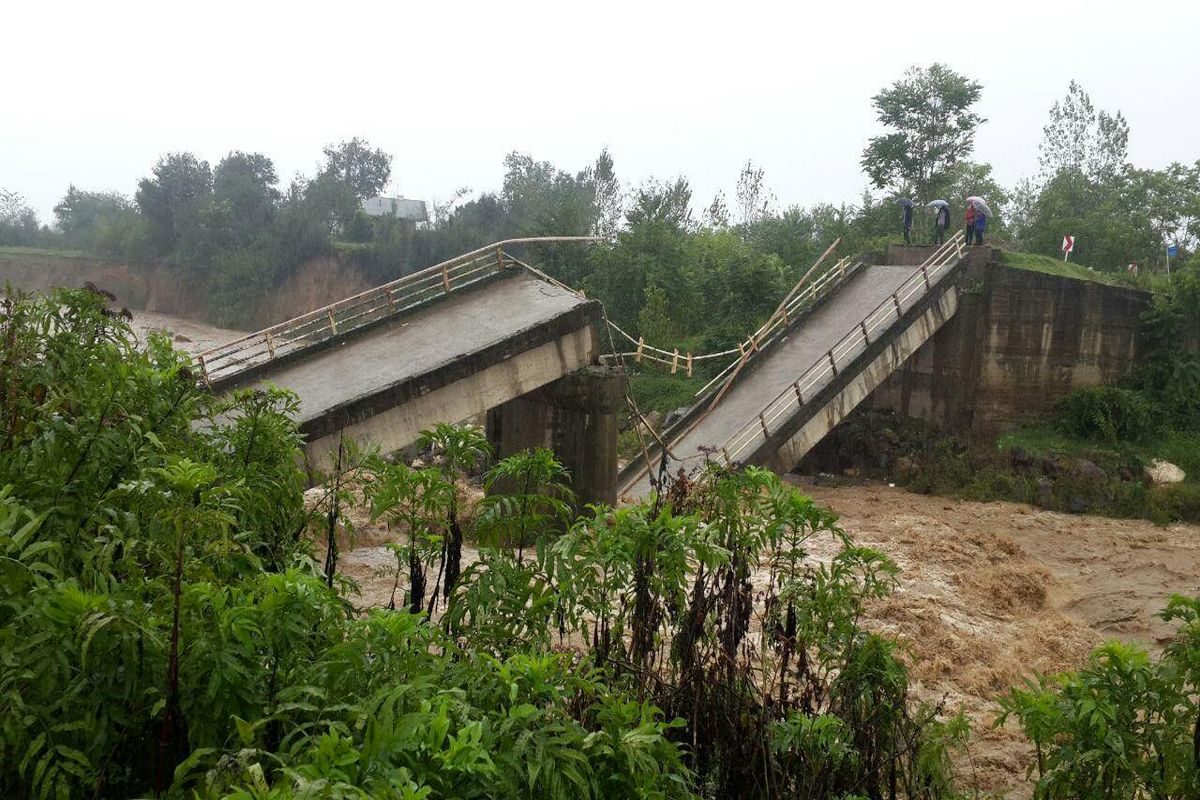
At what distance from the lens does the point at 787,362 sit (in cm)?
2059

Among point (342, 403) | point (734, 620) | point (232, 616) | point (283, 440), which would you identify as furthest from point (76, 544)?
point (342, 403)

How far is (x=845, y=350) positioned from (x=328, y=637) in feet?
57.7

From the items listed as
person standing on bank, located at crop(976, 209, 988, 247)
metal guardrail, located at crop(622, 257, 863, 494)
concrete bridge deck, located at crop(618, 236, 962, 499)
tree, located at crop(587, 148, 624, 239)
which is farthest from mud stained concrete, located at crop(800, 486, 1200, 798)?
tree, located at crop(587, 148, 624, 239)

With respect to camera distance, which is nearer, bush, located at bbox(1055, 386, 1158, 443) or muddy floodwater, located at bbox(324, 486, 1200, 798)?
muddy floodwater, located at bbox(324, 486, 1200, 798)

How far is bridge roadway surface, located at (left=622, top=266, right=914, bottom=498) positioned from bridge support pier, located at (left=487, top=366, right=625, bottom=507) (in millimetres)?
1684

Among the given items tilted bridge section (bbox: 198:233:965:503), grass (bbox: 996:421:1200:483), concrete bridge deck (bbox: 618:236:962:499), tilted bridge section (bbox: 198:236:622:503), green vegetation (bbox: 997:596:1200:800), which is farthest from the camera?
grass (bbox: 996:421:1200:483)

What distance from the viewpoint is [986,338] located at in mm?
23484

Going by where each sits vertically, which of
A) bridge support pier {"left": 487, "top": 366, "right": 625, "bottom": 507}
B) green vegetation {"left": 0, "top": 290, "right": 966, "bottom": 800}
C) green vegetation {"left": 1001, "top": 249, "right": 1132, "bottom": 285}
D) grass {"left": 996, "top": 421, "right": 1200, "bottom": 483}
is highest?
green vegetation {"left": 1001, "top": 249, "right": 1132, "bottom": 285}

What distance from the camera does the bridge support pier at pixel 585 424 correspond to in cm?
1494

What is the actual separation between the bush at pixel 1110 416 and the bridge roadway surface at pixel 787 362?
5117mm

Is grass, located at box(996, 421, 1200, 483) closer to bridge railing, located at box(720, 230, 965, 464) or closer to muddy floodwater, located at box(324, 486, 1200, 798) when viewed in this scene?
muddy floodwater, located at box(324, 486, 1200, 798)

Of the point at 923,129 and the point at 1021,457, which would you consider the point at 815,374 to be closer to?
the point at 1021,457

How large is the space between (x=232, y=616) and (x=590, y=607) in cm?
210

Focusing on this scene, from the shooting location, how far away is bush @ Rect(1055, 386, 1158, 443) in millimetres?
22750
